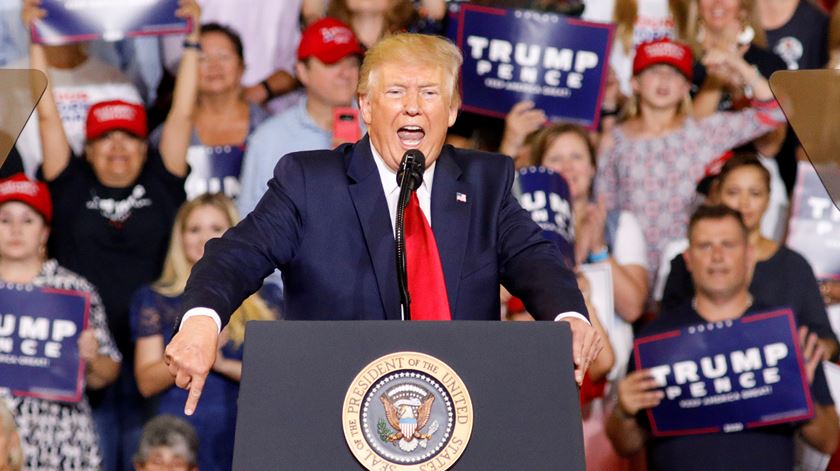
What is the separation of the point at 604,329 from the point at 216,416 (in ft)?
4.51

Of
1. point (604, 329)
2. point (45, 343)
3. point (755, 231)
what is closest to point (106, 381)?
point (45, 343)

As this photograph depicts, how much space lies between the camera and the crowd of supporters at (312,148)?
426cm

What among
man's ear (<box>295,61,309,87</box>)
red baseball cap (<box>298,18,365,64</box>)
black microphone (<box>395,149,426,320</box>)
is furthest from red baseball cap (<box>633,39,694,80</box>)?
black microphone (<box>395,149,426,320</box>)

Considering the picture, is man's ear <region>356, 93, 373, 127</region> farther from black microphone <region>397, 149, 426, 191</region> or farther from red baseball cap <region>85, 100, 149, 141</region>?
red baseball cap <region>85, 100, 149, 141</region>

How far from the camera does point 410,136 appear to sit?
228cm

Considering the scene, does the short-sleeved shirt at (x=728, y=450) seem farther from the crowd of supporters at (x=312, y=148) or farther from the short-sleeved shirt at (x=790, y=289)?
the short-sleeved shirt at (x=790, y=289)

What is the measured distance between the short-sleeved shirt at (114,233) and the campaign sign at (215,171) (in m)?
0.10

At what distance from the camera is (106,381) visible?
4.37 meters

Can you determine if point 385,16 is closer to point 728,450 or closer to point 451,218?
point 728,450

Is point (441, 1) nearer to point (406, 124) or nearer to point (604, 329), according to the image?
point (604, 329)

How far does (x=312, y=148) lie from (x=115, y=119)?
0.74 m

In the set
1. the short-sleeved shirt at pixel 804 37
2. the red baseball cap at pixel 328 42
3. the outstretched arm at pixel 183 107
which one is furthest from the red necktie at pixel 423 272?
the short-sleeved shirt at pixel 804 37

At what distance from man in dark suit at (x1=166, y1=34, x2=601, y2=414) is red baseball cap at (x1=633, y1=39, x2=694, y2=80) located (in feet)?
8.42

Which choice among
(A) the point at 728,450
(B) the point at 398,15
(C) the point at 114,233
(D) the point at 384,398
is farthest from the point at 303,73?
(D) the point at 384,398
